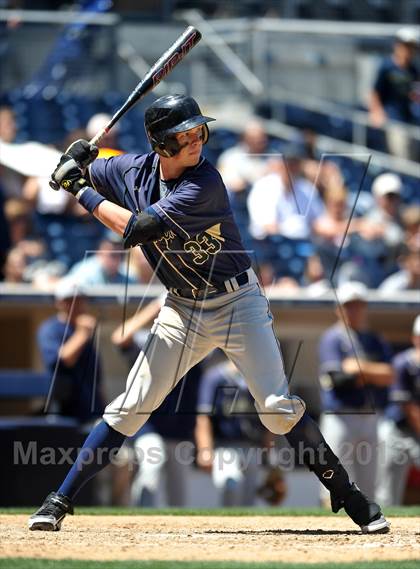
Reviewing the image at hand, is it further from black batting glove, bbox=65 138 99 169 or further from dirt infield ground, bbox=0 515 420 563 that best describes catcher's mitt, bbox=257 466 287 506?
black batting glove, bbox=65 138 99 169

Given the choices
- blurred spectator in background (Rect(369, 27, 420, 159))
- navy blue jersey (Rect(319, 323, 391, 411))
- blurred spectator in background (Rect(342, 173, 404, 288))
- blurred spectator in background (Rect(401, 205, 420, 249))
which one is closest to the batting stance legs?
navy blue jersey (Rect(319, 323, 391, 411))

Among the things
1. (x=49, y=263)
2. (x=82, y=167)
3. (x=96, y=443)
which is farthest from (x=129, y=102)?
(x=49, y=263)

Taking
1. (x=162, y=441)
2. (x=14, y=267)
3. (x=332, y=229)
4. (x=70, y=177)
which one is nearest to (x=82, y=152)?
(x=70, y=177)

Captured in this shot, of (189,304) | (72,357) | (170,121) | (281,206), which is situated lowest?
(72,357)

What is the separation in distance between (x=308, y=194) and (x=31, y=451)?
11.9 ft

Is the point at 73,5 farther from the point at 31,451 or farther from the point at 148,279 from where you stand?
the point at 31,451

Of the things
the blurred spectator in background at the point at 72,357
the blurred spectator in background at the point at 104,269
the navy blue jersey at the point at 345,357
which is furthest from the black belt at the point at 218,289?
the blurred spectator in background at the point at 104,269

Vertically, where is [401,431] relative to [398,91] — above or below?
below

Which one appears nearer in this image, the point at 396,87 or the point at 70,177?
the point at 70,177

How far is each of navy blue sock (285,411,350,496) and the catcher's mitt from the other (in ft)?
11.9

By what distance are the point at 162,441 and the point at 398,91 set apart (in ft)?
18.1

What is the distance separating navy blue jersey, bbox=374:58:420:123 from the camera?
12789 mm

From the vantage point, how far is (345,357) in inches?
357

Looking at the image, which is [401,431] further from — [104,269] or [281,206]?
[104,269]
